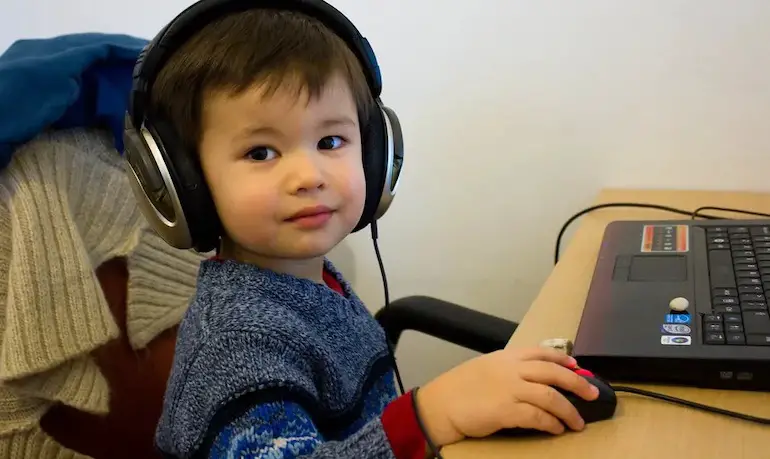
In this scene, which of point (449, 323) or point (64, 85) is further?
point (449, 323)

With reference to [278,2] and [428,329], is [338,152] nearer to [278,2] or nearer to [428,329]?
[278,2]

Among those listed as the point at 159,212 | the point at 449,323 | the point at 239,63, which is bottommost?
the point at 449,323

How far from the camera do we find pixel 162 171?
0.68 metres

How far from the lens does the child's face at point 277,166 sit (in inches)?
26.9

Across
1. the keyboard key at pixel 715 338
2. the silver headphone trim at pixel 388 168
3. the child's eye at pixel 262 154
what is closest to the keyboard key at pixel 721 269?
the keyboard key at pixel 715 338

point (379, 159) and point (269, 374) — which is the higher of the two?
point (379, 159)

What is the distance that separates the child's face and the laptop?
0.87 feet

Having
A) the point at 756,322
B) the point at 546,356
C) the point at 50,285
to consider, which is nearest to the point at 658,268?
the point at 756,322

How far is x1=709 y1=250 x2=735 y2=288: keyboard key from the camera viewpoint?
2.44ft

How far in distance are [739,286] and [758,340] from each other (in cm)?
12

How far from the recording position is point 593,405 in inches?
22.5

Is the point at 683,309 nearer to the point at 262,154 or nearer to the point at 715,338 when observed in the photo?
the point at 715,338

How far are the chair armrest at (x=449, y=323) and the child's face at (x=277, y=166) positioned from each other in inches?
11.6

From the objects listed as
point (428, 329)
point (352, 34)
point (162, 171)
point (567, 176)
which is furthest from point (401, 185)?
point (162, 171)
